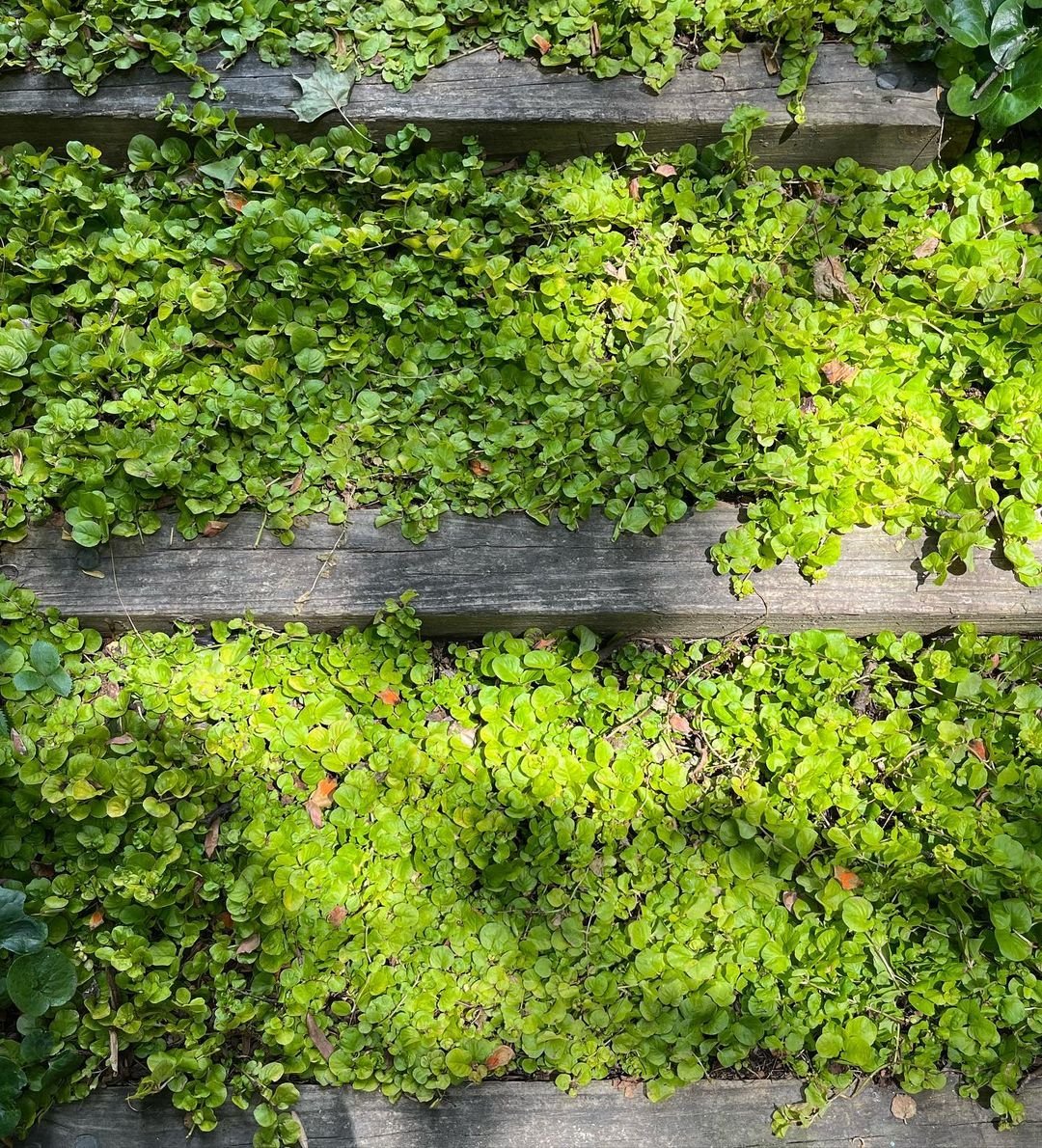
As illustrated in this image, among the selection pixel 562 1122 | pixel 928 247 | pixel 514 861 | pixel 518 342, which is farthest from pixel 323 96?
pixel 562 1122

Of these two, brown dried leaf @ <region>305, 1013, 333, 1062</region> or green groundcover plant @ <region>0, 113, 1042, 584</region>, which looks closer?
brown dried leaf @ <region>305, 1013, 333, 1062</region>

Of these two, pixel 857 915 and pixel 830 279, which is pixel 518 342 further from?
pixel 857 915

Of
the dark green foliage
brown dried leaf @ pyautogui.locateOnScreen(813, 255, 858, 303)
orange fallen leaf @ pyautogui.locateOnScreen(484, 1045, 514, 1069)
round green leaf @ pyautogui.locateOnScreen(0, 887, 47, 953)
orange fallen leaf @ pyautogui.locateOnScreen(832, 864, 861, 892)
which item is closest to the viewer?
round green leaf @ pyautogui.locateOnScreen(0, 887, 47, 953)

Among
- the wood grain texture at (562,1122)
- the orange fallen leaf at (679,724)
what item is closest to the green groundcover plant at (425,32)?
the orange fallen leaf at (679,724)

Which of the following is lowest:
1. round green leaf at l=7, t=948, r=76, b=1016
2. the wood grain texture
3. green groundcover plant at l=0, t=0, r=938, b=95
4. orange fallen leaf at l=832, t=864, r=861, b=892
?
the wood grain texture

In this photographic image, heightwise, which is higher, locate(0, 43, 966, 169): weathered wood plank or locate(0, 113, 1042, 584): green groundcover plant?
locate(0, 43, 966, 169): weathered wood plank

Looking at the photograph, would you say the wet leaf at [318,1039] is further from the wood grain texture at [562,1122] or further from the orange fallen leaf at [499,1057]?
the orange fallen leaf at [499,1057]

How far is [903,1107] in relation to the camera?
2.06 meters

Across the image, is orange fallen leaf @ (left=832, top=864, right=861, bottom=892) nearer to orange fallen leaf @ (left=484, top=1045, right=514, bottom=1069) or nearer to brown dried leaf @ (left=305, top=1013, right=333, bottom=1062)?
orange fallen leaf @ (left=484, top=1045, right=514, bottom=1069)

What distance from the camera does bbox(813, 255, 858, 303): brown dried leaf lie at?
261cm

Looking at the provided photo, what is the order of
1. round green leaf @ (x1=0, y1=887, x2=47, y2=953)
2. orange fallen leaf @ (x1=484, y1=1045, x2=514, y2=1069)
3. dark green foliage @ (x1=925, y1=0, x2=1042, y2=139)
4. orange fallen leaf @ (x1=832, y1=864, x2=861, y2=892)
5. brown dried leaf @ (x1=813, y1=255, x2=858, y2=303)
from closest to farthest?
round green leaf @ (x1=0, y1=887, x2=47, y2=953)
orange fallen leaf @ (x1=484, y1=1045, x2=514, y2=1069)
orange fallen leaf @ (x1=832, y1=864, x2=861, y2=892)
dark green foliage @ (x1=925, y1=0, x2=1042, y2=139)
brown dried leaf @ (x1=813, y1=255, x2=858, y2=303)

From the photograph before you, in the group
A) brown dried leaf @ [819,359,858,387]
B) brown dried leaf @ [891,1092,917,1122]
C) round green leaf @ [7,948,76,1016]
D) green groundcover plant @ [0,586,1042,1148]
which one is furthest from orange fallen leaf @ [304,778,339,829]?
brown dried leaf @ [819,359,858,387]

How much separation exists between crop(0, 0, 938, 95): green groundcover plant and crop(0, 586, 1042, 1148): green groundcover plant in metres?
1.60

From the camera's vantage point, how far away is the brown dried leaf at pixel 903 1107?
6.75ft
